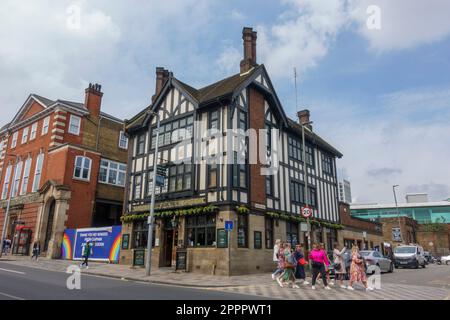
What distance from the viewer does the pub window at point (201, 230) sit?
19.8 metres

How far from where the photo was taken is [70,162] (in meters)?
30.6

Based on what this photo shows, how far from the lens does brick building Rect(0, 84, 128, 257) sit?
1192 inches

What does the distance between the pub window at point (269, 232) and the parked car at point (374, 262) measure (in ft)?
18.0

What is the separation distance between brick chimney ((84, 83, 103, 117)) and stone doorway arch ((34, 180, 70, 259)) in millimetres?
9027

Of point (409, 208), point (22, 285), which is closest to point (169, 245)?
point (22, 285)

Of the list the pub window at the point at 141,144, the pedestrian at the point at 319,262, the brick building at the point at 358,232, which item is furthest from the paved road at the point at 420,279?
the pub window at the point at 141,144

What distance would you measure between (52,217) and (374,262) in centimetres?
2641

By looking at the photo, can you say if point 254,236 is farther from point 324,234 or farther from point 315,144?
point 315,144

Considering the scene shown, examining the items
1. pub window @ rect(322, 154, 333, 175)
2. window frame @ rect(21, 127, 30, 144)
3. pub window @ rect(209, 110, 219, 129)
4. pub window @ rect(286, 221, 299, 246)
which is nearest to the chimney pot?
pub window @ rect(322, 154, 333, 175)

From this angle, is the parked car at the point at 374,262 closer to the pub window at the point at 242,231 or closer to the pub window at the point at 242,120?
the pub window at the point at 242,231

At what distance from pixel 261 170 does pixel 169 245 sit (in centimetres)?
781

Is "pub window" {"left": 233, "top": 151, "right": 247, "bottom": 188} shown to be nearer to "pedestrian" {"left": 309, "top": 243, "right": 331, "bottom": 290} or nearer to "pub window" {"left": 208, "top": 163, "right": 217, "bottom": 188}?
"pub window" {"left": 208, "top": 163, "right": 217, "bottom": 188}

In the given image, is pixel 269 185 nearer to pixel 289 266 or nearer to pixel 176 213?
pixel 176 213

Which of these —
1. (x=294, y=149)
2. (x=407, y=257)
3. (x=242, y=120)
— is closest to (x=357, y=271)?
(x=242, y=120)
